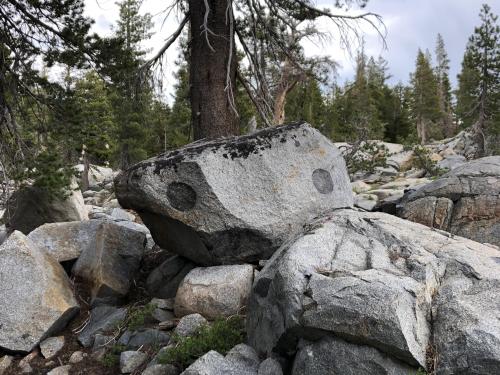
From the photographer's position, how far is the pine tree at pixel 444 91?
58.5 meters

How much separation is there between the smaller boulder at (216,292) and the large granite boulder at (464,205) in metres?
3.30

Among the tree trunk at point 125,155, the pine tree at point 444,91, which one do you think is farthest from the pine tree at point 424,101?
the tree trunk at point 125,155

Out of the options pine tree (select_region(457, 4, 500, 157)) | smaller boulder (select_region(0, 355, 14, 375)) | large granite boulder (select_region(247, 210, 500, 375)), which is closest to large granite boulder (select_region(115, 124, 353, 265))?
large granite boulder (select_region(247, 210, 500, 375))

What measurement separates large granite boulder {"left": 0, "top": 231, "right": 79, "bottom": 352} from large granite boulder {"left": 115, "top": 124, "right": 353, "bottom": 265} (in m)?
1.39

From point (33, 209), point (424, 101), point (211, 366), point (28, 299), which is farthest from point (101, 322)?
point (424, 101)

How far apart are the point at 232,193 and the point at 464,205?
3.91 m

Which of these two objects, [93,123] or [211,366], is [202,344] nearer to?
[211,366]

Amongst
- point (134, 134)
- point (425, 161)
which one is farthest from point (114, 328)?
point (134, 134)

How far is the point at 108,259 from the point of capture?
23.0 feet

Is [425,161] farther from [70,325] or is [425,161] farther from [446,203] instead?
[70,325]

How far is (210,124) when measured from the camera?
8.17 m

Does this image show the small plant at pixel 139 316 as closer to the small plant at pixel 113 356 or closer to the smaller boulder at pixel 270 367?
the small plant at pixel 113 356

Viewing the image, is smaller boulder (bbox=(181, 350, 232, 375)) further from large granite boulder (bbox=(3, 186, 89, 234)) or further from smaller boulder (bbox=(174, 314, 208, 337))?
large granite boulder (bbox=(3, 186, 89, 234))

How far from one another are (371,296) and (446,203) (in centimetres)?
442
